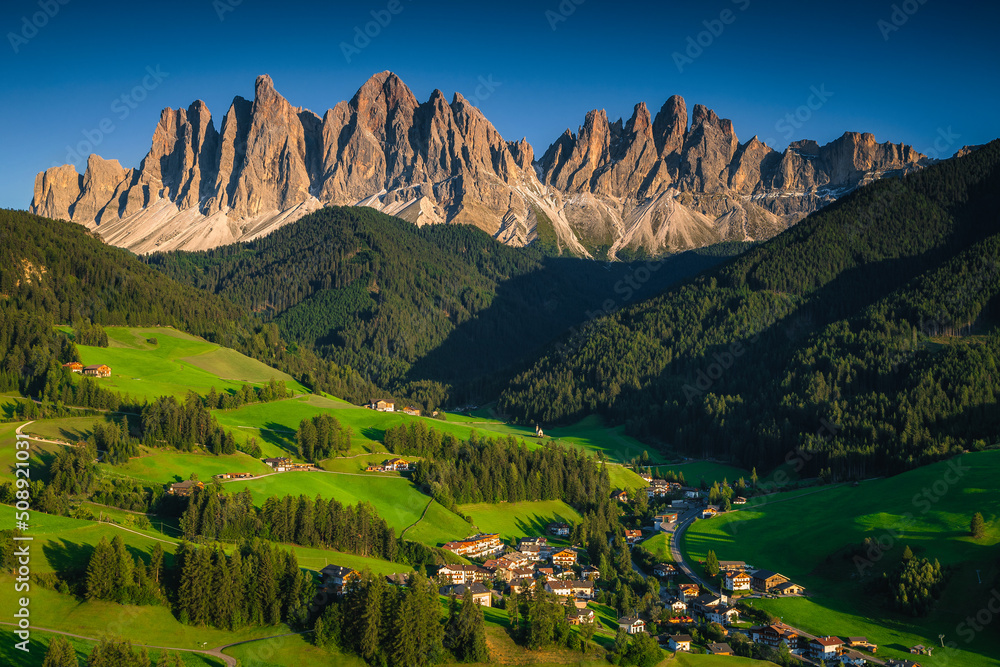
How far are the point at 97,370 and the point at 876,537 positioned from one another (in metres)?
126

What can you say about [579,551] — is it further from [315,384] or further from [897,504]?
[315,384]

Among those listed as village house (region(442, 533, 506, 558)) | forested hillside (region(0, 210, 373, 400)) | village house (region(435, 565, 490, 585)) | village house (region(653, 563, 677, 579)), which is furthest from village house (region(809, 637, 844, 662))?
forested hillside (region(0, 210, 373, 400))

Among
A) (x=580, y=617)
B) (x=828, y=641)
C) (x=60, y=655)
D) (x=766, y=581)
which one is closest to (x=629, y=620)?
(x=580, y=617)

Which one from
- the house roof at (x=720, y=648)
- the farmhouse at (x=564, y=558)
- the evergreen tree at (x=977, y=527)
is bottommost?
the house roof at (x=720, y=648)

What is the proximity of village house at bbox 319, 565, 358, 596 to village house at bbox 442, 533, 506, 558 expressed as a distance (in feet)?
71.5

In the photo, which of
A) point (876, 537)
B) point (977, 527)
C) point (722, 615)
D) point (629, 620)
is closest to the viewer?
point (629, 620)

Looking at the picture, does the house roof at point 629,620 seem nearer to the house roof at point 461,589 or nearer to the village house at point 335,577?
the house roof at point 461,589

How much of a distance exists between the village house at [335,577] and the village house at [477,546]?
21.8 meters

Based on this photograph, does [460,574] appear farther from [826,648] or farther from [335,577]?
[826,648]

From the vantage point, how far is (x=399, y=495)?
117125mm

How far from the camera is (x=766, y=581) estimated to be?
9519cm

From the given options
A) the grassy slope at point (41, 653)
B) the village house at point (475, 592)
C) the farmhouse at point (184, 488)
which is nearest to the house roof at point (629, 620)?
the village house at point (475, 592)

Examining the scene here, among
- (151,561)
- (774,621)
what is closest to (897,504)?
(774,621)

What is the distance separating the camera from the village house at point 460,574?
9006 centimetres
